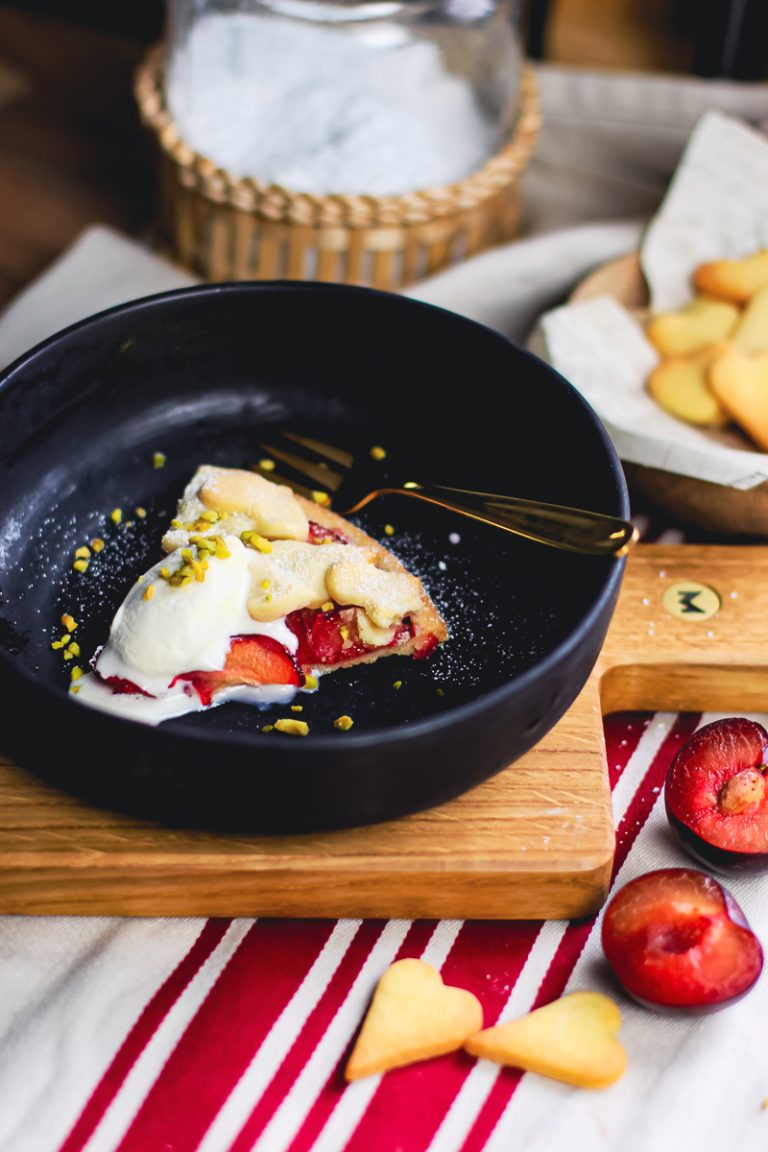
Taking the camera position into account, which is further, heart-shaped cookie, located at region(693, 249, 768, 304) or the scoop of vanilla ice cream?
heart-shaped cookie, located at region(693, 249, 768, 304)

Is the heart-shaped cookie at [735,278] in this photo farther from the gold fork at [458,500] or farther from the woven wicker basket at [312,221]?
the gold fork at [458,500]

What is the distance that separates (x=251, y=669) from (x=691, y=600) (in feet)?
1.40

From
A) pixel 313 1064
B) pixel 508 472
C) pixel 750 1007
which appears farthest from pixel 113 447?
pixel 750 1007

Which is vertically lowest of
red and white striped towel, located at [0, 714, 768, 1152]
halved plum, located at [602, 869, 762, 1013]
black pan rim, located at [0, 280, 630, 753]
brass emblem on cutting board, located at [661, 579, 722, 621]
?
red and white striped towel, located at [0, 714, 768, 1152]

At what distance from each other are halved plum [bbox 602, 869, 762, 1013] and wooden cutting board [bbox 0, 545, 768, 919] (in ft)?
0.13

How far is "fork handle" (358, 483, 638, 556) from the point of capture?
3.12 ft

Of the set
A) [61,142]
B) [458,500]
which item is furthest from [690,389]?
[61,142]

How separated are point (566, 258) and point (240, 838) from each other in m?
0.91

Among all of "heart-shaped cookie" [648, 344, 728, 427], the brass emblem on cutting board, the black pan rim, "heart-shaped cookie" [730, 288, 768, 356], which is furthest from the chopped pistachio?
"heart-shaped cookie" [730, 288, 768, 356]

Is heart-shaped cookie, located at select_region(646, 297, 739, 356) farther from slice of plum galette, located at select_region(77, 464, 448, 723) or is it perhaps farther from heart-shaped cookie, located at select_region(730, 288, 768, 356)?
slice of plum galette, located at select_region(77, 464, 448, 723)

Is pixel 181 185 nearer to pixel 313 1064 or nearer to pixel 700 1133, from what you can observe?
pixel 313 1064

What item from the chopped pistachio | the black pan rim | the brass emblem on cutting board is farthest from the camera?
the brass emblem on cutting board

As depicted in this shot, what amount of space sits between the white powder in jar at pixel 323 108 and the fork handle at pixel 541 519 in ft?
1.75

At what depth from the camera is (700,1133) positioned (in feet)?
2.76
